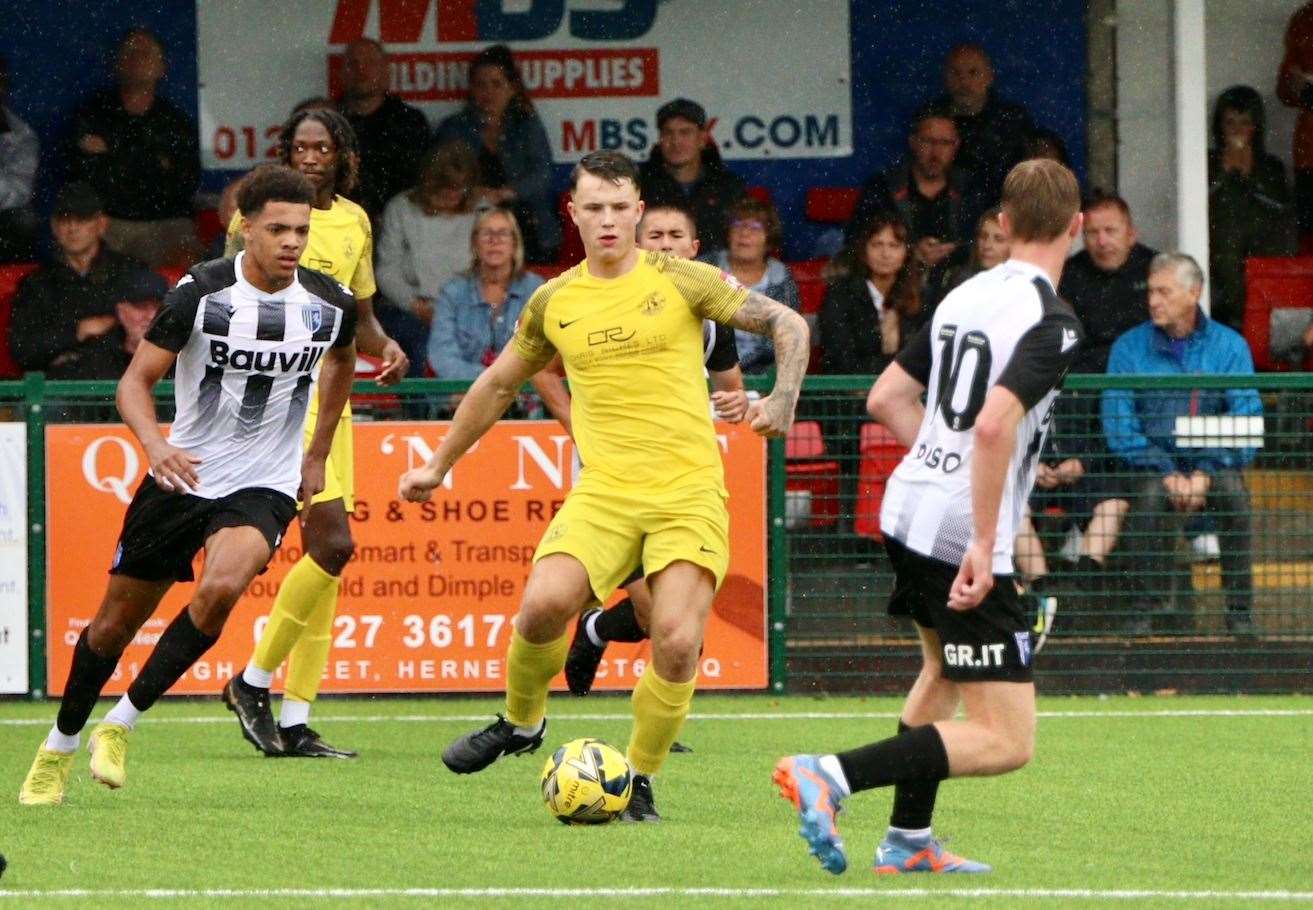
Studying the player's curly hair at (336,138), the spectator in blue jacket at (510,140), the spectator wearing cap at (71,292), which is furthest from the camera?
the spectator in blue jacket at (510,140)

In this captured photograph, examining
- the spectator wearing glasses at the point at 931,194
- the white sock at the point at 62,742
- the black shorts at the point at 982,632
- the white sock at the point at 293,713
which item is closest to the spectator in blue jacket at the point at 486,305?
the spectator wearing glasses at the point at 931,194

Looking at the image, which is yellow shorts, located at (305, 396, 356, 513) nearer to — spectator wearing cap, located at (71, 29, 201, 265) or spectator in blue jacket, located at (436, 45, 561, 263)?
spectator in blue jacket, located at (436, 45, 561, 263)

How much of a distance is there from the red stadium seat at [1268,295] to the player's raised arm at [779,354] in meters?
7.17

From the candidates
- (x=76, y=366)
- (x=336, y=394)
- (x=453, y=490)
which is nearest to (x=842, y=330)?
(x=453, y=490)

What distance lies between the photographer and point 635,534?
7414 mm

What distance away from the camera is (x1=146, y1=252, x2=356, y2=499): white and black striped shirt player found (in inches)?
313

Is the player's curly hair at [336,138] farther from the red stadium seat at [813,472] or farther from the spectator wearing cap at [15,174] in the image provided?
the spectator wearing cap at [15,174]

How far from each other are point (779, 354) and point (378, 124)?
7.57m

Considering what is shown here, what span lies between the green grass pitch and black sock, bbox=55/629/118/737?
0.27m

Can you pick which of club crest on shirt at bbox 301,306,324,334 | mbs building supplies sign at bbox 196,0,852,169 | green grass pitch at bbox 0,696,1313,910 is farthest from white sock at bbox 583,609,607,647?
mbs building supplies sign at bbox 196,0,852,169

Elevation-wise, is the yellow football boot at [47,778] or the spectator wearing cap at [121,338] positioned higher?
the spectator wearing cap at [121,338]

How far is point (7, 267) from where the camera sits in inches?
560

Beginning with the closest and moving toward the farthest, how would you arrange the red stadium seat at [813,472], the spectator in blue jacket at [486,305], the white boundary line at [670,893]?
1. the white boundary line at [670,893]
2. the red stadium seat at [813,472]
3. the spectator in blue jacket at [486,305]

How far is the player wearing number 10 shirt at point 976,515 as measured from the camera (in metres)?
5.89
